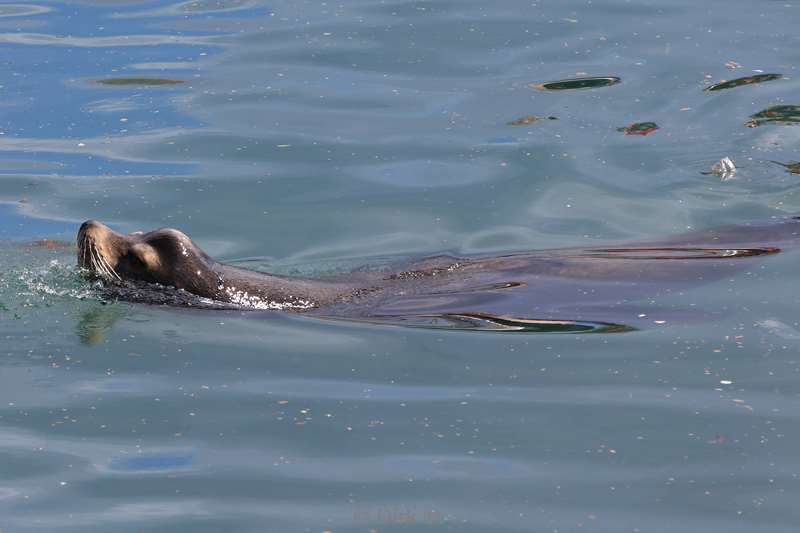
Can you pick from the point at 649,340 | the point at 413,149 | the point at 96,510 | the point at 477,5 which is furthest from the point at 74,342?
the point at 477,5

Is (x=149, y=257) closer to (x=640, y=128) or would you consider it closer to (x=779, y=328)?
(x=779, y=328)

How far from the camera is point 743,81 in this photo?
13.5m

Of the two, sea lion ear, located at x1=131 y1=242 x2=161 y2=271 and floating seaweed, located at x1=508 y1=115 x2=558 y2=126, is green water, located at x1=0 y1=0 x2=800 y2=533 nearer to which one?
floating seaweed, located at x1=508 y1=115 x2=558 y2=126

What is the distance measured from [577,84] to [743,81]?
150 cm

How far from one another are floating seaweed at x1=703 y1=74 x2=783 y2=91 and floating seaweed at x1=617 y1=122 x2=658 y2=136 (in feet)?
3.23

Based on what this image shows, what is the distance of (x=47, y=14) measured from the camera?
54.0 ft

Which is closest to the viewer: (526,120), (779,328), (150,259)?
(779,328)

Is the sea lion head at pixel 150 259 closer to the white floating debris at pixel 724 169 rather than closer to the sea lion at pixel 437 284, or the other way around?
the sea lion at pixel 437 284

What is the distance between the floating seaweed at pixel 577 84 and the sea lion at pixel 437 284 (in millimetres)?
3710

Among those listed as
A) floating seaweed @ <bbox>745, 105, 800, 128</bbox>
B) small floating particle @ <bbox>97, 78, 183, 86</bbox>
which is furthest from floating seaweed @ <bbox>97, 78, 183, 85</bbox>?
floating seaweed @ <bbox>745, 105, 800, 128</bbox>

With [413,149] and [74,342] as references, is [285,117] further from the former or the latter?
[74,342]

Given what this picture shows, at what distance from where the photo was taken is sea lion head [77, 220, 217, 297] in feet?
30.8

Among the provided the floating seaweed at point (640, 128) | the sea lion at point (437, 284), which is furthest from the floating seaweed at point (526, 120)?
the sea lion at point (437, 284)

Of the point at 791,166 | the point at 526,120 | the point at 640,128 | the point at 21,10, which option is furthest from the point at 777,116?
the point at 21,10
